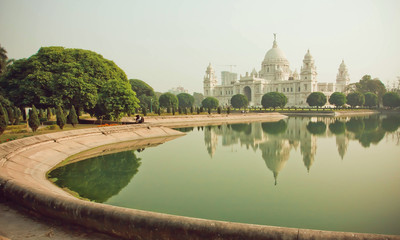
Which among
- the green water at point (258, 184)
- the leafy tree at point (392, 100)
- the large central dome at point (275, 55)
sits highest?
the large central dome at point (275, 55)

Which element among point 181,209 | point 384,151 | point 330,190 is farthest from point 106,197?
point 384,151

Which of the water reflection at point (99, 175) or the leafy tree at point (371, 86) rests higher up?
the leafy tree at point (371, 86)

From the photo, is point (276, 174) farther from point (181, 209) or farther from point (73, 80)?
point (73, 80)

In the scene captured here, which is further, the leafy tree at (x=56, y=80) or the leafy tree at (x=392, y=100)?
the leafy tree at (x=392, y=100)

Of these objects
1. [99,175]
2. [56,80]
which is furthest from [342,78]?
[99,175]

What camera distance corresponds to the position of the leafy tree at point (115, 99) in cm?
2905

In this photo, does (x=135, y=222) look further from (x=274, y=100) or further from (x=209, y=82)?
(x=209, y=82)

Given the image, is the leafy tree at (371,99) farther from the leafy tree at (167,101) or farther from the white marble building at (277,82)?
the leafy tree at (167,101)

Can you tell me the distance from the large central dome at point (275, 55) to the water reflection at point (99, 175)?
343 feet

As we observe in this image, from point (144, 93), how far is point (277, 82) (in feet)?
180

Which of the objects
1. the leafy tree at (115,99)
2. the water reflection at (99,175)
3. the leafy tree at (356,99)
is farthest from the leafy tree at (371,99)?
the water reflection at (99,175)

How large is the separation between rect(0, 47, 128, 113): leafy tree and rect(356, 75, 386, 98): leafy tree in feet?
311

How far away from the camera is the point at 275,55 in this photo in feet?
379

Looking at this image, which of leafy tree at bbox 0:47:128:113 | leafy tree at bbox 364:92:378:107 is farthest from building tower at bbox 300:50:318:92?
leafy tree at bbox 0:47:128:113
